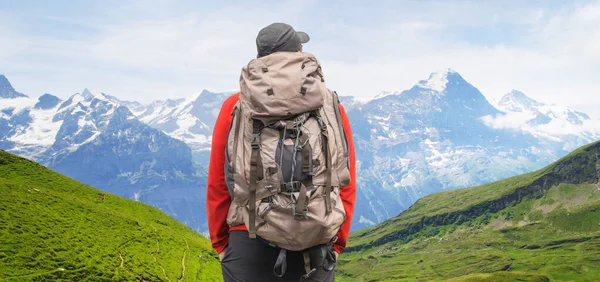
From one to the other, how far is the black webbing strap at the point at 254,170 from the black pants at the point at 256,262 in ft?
1.60

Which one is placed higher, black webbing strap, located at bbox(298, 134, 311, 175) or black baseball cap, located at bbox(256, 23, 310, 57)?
black baseball cap, located at bbox(256, 23, 310, 57)

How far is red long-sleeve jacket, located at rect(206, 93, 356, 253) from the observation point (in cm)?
925

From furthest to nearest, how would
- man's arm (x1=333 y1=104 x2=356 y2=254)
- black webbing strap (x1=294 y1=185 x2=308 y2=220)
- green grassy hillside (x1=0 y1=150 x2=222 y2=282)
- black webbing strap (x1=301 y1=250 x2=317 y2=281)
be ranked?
green grassy hillside (x1=0 y1=150 x2=222 y2=282)
man's arm (x1=333 y1=104 x2=356 y2=254)
black webbing strap (x1=301 y1=250 x2=317 y2=281)
black webbing strap (x1=294 y1=185 x2=308 y2=220)

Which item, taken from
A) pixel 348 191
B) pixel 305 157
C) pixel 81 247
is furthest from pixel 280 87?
pixel 81 247

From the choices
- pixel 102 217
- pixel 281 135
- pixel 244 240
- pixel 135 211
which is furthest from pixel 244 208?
pixel 135 211

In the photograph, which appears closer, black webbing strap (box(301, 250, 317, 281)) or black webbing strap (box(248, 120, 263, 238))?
black webbing strap (box(248, 120, 263, 238))

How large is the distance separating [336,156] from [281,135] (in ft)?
3.71

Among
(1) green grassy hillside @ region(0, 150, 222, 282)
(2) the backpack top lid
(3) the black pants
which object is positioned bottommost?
(1) green grassy hillside @ region(0, 150, 222, 282)

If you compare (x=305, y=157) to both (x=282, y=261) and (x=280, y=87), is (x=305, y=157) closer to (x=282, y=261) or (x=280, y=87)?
(x=280, y=87)

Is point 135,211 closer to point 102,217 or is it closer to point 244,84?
point 102,217

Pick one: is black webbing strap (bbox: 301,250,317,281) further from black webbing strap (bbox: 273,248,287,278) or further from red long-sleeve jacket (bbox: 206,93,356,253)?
red long-sleeve jacket (bbox: 206,93,356,253)

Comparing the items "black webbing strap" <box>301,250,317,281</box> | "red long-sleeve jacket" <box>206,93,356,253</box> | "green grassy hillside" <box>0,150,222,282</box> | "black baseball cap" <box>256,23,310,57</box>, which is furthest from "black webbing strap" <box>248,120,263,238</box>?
"green grassy hillside" <box>0,150,222,282</box>

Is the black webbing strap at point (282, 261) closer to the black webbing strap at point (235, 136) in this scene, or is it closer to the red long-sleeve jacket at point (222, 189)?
the red long-sleeve jacket at point (222, 189)

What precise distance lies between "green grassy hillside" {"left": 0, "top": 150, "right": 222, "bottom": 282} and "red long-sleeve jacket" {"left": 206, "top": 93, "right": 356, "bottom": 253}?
718 inches
